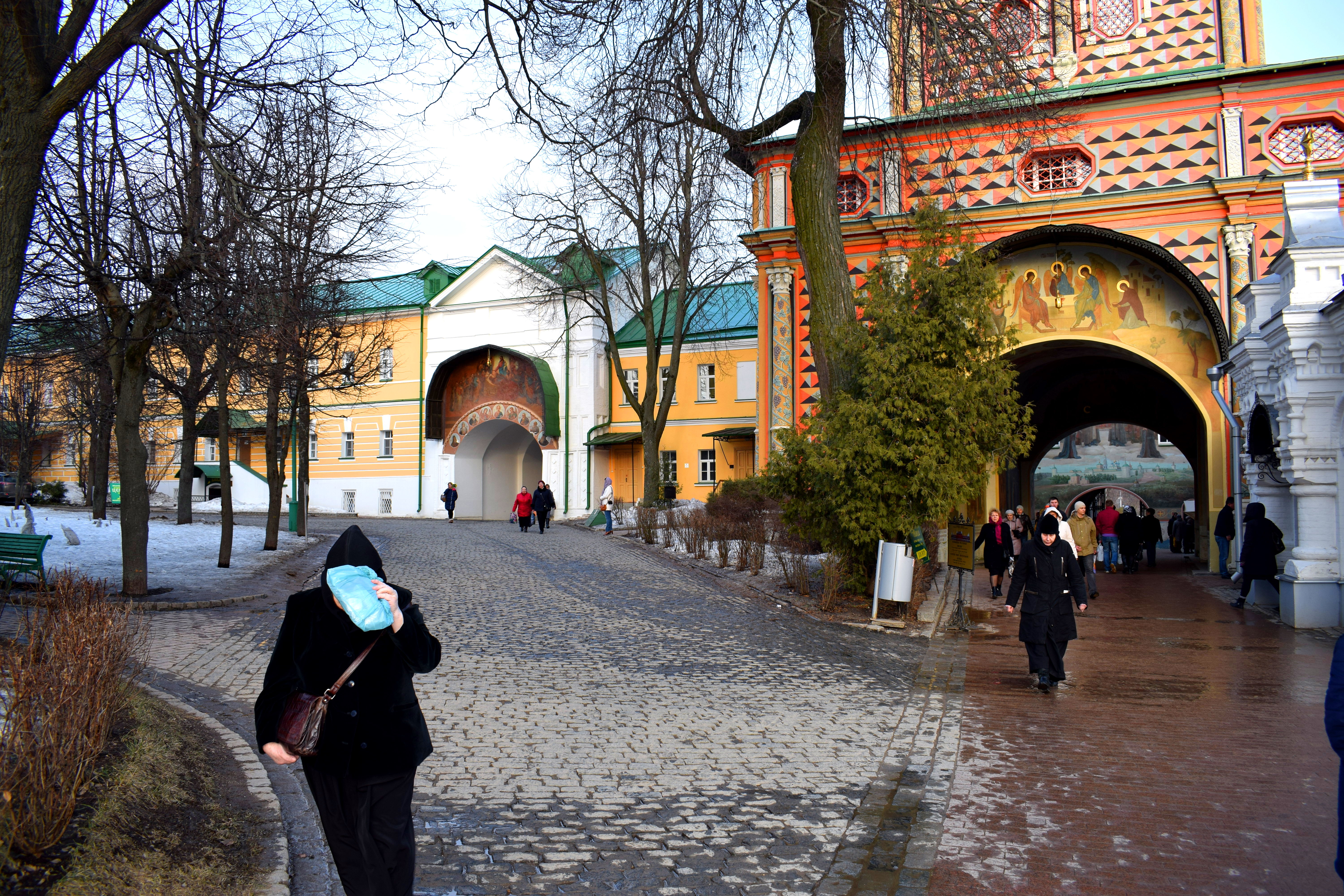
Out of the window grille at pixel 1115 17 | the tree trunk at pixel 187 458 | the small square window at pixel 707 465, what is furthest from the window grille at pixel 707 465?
the window grille at pixel 1115 17

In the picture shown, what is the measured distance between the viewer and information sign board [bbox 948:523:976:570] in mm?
14688

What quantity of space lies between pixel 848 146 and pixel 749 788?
1687cm

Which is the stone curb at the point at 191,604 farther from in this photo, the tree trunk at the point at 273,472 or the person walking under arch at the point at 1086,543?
the person walking under arch at the point at 1086,543

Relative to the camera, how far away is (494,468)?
47.3 m

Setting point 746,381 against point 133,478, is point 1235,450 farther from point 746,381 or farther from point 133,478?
point 746,381

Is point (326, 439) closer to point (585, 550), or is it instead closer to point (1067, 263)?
point (585, 550)

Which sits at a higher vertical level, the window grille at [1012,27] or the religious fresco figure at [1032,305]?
the window grille at [1012,27]

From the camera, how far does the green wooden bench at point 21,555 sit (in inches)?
461

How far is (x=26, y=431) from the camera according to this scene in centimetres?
3681

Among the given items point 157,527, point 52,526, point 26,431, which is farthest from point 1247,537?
point 26,431

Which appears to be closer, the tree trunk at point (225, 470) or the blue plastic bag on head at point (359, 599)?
the blue plastic bag on head at point (359, 599)

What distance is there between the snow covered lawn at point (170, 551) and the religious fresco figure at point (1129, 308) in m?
19.0

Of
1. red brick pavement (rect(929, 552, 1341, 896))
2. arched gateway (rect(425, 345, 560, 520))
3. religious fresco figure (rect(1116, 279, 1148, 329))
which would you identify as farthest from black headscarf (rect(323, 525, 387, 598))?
arched gateway (rect(425, 345, 560, 520))

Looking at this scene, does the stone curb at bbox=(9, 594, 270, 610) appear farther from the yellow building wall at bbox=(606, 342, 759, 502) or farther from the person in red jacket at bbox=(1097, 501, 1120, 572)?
the yellow building wall at bbox=(606, 342, 759, 502)
